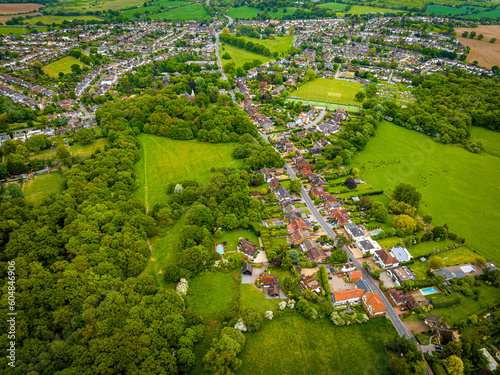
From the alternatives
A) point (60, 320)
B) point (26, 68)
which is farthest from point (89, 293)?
point (26, 68)

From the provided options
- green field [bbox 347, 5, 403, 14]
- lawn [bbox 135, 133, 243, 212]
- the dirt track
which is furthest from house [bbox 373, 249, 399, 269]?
green field [bbox 347, 5, 403, 14]

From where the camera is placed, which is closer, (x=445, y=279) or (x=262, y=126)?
(x=445, y=279)

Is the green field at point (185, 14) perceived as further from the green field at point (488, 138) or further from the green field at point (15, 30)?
the green field at point (488, 138)

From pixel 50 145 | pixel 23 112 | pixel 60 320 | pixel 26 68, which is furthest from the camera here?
pixel 26 68

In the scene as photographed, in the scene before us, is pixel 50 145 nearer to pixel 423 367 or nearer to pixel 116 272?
pixel 116 272

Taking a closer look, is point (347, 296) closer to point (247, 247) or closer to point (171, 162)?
point (247, 247)

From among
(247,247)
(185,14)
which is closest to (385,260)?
(247,247)
